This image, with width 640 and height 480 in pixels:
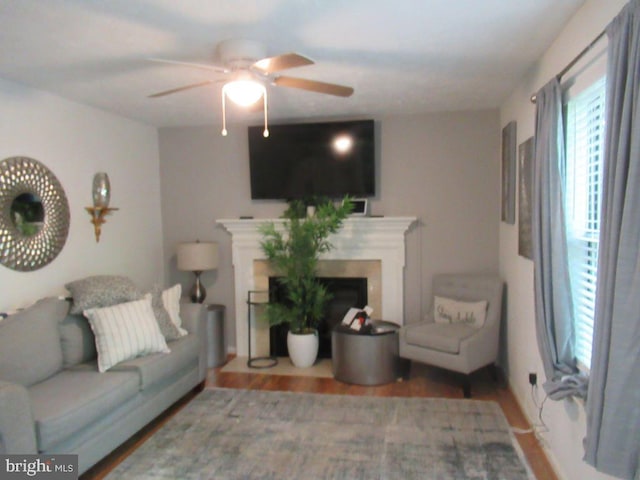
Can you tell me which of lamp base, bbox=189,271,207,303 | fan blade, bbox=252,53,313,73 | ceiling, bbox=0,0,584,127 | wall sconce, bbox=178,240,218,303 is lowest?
lamp base, bbox=189,271,207,303

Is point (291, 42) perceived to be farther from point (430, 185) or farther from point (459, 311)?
point (459, 311)

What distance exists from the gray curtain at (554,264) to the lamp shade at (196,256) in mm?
2981

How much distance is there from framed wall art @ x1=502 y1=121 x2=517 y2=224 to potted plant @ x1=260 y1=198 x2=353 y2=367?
1.30m

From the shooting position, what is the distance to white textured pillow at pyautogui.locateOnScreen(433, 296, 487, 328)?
13.0 feet

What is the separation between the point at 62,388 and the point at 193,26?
2114 mm

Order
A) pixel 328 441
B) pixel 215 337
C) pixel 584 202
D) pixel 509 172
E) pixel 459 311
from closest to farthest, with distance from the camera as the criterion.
A: pixel 584 202, pixel 328 441, pixel 509 172, pixel 459 311, pixel 215 337

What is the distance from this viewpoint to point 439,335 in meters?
3.76

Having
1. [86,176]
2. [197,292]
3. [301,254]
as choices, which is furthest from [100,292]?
[301,254]

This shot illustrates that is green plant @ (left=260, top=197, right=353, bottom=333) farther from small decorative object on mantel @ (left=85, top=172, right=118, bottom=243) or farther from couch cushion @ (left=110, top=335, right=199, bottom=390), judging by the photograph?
small decorative object on mantel @ (left=85, top=172, right=118, bottom=243)

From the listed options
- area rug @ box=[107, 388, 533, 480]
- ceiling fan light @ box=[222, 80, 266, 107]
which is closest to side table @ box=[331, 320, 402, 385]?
Result: area rug @ box=[107, 388, 533, 480]

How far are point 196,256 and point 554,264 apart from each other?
10.2 feet

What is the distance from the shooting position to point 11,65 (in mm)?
2861

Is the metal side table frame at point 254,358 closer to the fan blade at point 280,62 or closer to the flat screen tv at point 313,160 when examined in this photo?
the flat screen tv at point 313,160

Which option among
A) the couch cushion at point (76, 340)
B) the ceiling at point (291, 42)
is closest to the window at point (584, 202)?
the ceiling at point (291, 42)
